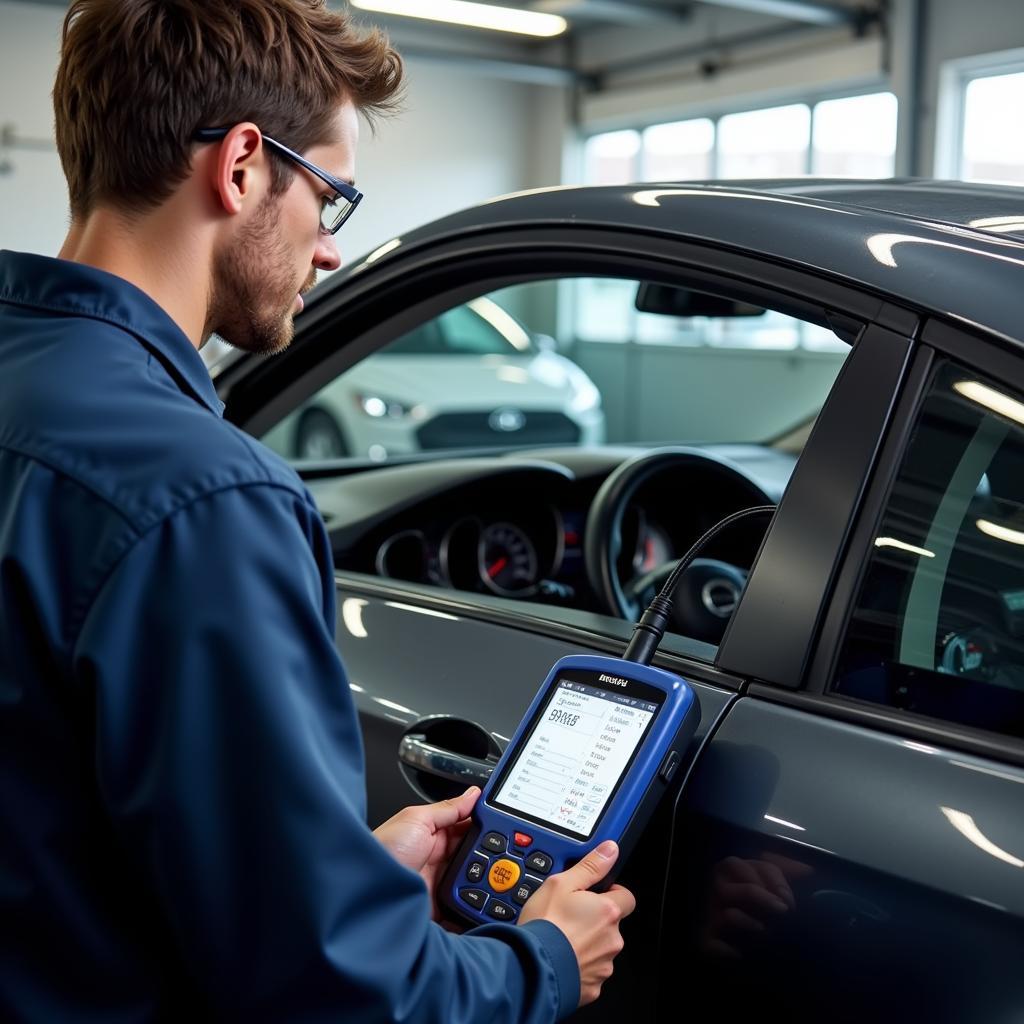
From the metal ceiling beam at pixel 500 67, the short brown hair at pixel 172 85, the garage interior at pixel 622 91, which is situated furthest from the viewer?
the metal ceiling beam at pixel 500 67

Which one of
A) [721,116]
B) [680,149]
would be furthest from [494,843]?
[680,149]

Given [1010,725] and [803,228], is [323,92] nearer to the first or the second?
[803,228]

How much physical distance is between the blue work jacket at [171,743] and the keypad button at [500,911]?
0.29 meters

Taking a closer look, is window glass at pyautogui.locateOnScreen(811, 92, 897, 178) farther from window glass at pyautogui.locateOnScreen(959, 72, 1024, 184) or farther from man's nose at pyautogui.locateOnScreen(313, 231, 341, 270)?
man's nose at pyautogui.locateOnScreen(313, 231, 341, 270)

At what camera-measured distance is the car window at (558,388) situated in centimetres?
877

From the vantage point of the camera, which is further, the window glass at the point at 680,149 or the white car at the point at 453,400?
the window glass at the point at 680,149

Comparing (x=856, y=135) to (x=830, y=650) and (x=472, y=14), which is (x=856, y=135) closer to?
(x=472, y=14)

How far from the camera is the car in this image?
113cm

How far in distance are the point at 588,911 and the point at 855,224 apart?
2.48ft

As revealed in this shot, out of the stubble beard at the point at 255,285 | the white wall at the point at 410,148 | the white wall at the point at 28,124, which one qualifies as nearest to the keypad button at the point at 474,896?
the stubble beard at the point at 255,285

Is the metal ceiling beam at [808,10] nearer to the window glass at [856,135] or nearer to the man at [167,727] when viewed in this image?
the window glass at [856,135]

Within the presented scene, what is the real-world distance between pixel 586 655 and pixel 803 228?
51 centimetres

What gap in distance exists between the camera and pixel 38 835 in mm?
874

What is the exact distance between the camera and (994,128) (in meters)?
9.36
